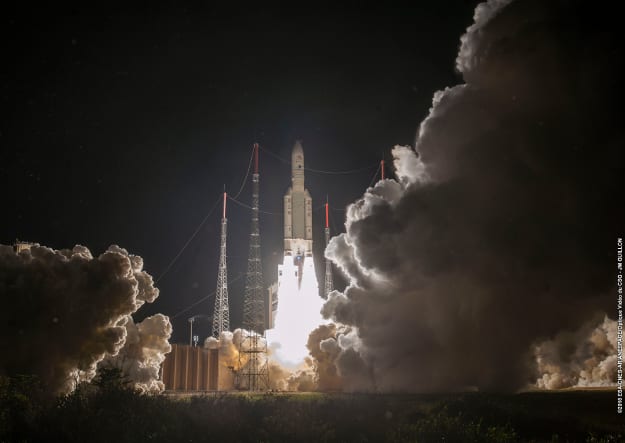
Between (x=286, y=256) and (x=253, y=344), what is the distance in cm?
1302

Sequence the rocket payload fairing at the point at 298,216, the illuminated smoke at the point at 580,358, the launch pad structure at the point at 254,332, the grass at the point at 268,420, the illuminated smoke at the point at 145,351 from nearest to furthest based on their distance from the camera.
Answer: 1. the grass at the point at 268,420
2. the illuminated smoke at the point at 580,358
3. the illuminated smoke at the point at 145,351
4. the launch pad structure at the point at 254,332
5. the rocket payload fairing at the point at 298,216

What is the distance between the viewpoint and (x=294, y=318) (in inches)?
3132

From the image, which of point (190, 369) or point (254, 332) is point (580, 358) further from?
point (190, 369)

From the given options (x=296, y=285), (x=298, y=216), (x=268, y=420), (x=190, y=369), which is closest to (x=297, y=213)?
(x=298, y=216)

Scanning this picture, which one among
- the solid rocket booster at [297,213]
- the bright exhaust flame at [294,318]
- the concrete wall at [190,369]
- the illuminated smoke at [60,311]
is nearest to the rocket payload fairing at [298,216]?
the solid rocket booster at [297,213]

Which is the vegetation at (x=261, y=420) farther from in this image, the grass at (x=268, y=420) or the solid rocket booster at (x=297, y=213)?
the solid rocket booster at (x=297, y=213)

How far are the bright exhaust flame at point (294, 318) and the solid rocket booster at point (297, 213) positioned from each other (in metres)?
3.05

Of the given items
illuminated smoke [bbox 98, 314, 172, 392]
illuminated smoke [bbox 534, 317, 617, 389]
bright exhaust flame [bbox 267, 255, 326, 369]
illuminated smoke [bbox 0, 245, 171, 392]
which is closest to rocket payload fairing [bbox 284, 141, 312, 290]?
bright exhaust flame [bbox 267, 255, 326, 369]

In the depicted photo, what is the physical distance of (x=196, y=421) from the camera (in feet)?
96.9

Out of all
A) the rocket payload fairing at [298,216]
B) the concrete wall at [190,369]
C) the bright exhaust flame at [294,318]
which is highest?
the rocket payload fairing at [298,216]

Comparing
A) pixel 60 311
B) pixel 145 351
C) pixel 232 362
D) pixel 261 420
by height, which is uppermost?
pixel 60 311

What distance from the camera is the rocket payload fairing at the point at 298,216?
83.8 meters

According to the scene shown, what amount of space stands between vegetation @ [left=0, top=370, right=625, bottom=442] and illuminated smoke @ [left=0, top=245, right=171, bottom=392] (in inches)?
361

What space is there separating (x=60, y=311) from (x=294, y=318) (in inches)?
1432
